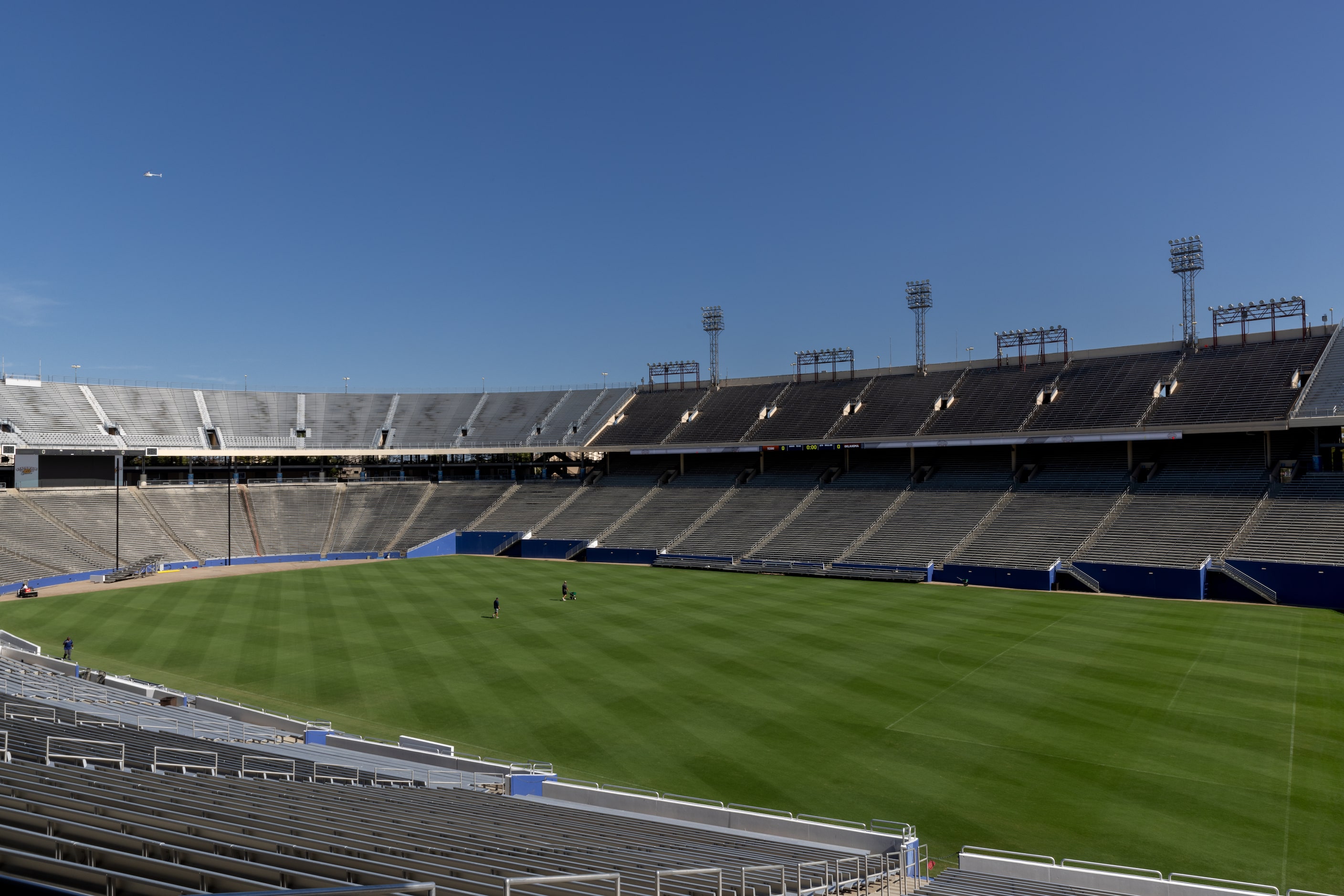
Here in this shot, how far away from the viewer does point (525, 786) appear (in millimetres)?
15664

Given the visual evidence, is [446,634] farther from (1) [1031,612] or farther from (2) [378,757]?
(1) [1031,612]

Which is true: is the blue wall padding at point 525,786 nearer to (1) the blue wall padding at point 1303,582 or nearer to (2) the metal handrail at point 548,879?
(2) the metal handrail at point 548,879

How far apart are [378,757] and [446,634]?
1522cm

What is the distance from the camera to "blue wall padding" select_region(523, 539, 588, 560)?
205 feet

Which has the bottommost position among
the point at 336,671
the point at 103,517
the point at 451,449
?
the point at 336,671

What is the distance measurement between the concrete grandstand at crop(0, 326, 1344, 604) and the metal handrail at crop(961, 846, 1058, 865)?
111ft

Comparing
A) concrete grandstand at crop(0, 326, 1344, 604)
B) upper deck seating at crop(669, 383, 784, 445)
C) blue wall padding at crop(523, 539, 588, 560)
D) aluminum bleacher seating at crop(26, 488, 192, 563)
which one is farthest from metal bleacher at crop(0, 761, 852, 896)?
upper deck seating at crop(669, 383, 784, 445)

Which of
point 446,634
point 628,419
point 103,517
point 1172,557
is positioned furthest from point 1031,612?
point 103,517

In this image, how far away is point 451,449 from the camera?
3091 inches

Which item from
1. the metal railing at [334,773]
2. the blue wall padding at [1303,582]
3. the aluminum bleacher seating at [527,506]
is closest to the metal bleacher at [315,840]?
the metal railing at [334,773]

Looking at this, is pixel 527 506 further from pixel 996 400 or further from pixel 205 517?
pixel 996 400

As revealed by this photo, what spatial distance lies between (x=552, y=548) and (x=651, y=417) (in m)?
20.0

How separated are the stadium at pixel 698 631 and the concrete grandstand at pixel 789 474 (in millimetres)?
346

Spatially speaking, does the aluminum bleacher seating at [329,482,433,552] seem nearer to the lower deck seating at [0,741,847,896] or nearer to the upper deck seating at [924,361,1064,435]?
the upper deck seating at [924,361,1064,435]
